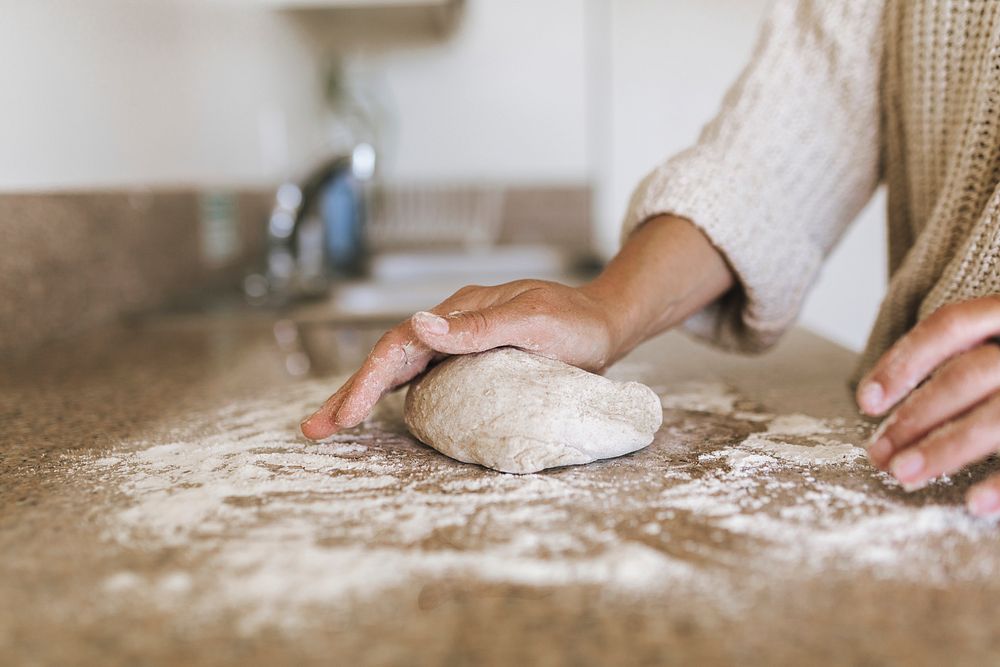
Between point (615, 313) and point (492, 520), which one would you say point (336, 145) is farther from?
point (492, 520)

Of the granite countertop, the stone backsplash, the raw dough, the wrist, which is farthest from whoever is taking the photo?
the stone backsplash

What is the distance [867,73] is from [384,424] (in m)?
0.58

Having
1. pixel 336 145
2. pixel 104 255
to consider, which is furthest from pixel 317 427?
pixel 336 145

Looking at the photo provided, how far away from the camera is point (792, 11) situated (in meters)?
0.86

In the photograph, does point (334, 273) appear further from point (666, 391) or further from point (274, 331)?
point (666, 391)

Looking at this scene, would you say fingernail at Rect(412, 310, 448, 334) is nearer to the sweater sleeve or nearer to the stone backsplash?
the sweater sleeve

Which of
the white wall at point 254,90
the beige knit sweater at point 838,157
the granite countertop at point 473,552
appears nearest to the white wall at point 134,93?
the white wall at point 254,90

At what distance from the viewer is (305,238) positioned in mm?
2014

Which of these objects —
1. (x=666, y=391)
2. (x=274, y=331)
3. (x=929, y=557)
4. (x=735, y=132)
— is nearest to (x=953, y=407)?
(x=929, y=557)

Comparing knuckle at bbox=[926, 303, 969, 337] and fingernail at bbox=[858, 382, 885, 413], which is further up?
knuckle at bbox=[926, 303, 969, 337]

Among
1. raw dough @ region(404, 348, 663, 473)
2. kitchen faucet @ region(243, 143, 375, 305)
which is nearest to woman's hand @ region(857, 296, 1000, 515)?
raw dough @ region(404, 348, 663, 473)

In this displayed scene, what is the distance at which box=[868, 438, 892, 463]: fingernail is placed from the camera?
49cm

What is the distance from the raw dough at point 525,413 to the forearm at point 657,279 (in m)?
0.11

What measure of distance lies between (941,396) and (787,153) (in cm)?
43
